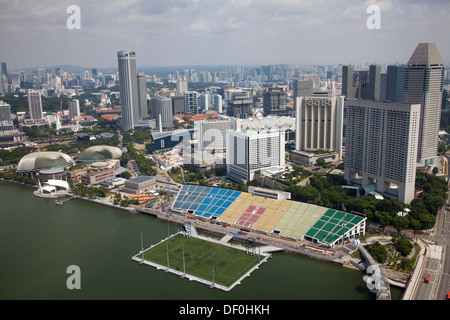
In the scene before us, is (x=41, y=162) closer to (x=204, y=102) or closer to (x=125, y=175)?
(x=125, y=175)

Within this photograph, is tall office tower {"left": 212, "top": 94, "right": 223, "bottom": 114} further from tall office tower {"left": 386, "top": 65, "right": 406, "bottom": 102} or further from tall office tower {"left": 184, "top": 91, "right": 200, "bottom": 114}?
tall office tower {"left": 386, "top": 65, "right": 406, "bottom": 102}

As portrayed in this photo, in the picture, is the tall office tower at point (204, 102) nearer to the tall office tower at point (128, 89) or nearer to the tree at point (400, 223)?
the tall office tower at point (128, 89)

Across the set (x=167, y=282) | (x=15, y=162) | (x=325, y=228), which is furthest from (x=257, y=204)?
(x=15, y=162)

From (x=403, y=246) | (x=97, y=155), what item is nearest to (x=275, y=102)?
(x=97, y=155)

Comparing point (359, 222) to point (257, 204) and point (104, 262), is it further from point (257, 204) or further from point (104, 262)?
point (104, 262)

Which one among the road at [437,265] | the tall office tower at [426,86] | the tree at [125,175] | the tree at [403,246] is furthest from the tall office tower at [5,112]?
the road at [437,265]

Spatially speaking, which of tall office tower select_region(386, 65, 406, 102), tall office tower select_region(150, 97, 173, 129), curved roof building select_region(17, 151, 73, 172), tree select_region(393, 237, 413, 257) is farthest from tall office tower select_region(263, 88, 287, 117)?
tree select_region(393, 237, 413, 257)
